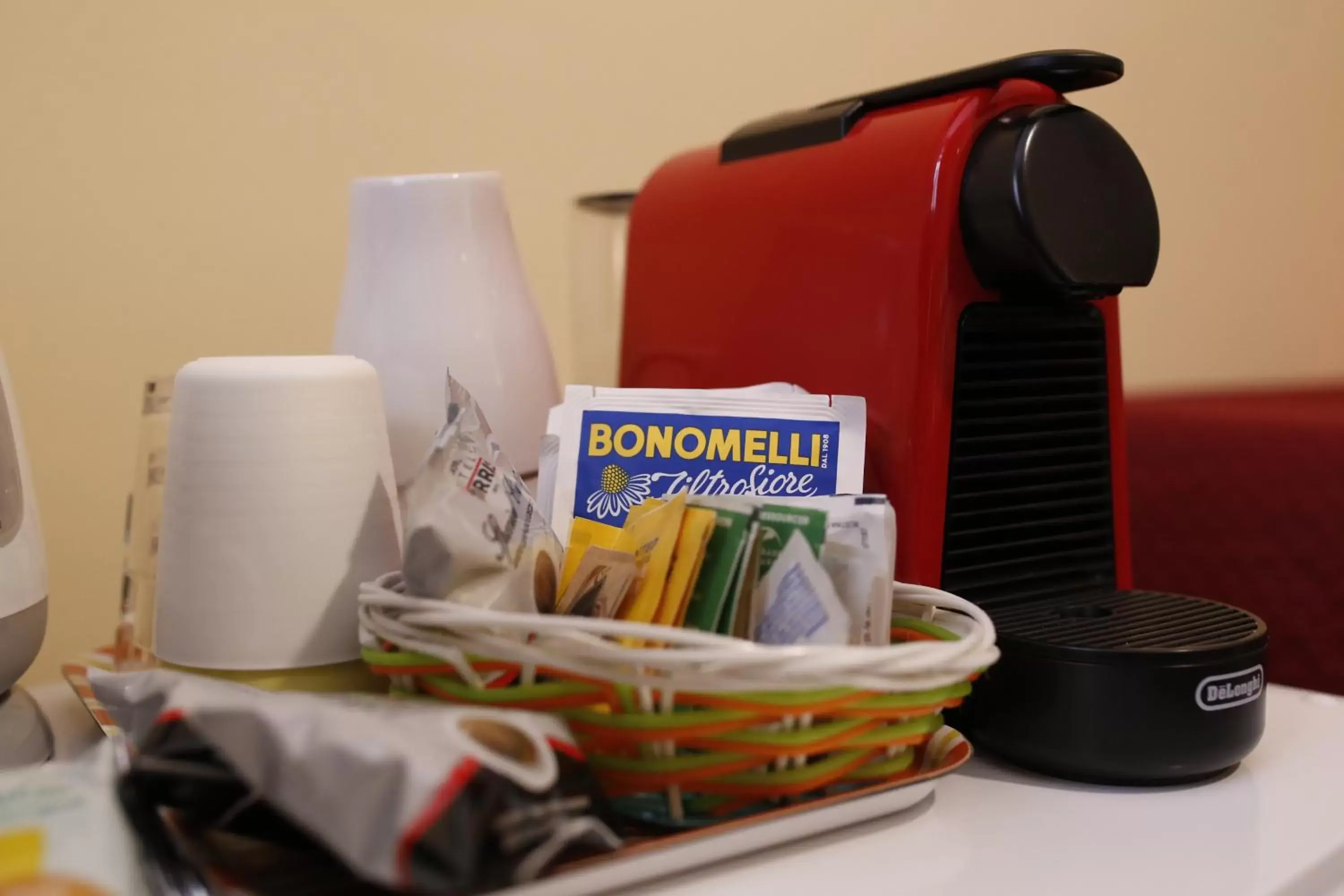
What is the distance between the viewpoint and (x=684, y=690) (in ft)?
1.18

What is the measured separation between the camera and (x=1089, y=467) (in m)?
0.59

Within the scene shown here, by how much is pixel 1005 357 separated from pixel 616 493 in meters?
0.20

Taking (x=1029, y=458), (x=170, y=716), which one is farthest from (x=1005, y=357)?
(x=170, y=716)

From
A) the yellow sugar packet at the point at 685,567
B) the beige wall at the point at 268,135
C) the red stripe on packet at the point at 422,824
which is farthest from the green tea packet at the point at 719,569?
the beige wall at the point at 268,135

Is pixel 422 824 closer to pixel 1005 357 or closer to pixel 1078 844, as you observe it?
pixel 1078 844

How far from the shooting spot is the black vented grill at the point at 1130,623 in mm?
462

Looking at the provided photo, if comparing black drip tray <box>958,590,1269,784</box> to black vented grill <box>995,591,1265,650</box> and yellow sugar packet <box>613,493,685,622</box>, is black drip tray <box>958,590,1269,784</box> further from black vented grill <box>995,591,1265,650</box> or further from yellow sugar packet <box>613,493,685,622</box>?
yellow sugar packet <box>613,493,685,622</box>

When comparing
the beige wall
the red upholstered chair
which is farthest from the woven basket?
the red upholstered chair

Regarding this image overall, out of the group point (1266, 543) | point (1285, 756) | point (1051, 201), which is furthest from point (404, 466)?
point (1266, 543)

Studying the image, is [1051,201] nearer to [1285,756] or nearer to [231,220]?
[1285,756]

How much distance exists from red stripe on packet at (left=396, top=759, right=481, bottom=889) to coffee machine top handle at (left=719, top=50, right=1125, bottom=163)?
40 centimetres

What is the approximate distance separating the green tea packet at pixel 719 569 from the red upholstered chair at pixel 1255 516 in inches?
28.5

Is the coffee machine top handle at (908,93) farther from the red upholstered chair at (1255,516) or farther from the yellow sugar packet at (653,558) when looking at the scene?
the red upholstered chair at (1255,516)

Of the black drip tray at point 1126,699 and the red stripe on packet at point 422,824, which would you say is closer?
the red stripe on packet at point 422,824
